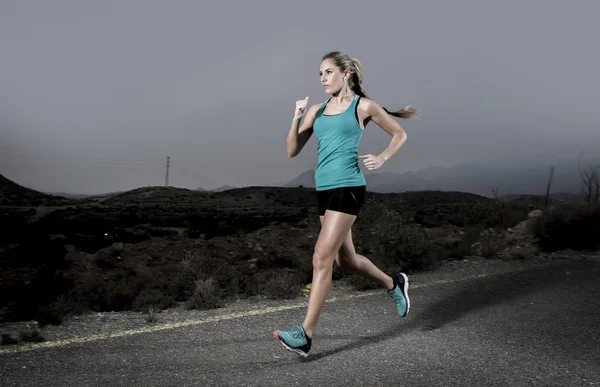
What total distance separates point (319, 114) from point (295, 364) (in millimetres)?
2105

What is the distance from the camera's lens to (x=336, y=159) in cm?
482

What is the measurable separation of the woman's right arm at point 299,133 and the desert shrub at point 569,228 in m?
9.34

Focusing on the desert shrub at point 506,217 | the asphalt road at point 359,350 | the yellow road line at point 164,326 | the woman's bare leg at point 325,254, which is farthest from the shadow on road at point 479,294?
the desert shrub at point 506,217

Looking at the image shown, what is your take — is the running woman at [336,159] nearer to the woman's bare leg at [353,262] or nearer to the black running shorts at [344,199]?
the black running shorts at [344,199]

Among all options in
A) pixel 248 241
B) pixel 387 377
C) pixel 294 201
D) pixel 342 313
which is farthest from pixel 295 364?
pixel 294 201

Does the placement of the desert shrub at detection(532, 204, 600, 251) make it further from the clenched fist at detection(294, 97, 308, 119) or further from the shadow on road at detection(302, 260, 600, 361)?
the clenched fist at detection(294, 97, 308, 119)

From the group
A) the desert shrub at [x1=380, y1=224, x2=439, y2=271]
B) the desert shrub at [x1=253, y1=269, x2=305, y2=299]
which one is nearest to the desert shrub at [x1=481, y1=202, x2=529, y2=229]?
the desert shrub at [x1=380, y1=224, x2=439, y2=271]

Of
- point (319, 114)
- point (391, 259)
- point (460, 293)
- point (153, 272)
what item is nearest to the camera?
point (319, 114)

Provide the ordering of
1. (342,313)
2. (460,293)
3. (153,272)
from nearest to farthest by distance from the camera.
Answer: (342,313)
(460,293)
(153,272)

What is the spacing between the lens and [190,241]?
21.1 metres

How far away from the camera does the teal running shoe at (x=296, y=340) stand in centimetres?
481

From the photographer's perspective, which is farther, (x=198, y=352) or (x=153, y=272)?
(x=153, y=272)

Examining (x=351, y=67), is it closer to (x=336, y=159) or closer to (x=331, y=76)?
(x=331, y=76)

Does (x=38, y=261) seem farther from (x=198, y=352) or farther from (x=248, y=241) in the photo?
(x=198, y=352)
